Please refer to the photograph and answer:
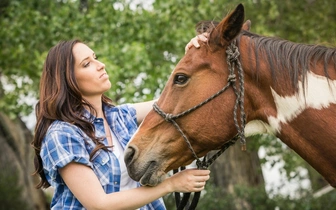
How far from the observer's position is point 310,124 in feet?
9.11

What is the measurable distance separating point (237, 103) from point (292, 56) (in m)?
0.38

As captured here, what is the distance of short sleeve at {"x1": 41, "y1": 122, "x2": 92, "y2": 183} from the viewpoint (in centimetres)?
285

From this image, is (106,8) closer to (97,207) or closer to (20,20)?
(20,20)

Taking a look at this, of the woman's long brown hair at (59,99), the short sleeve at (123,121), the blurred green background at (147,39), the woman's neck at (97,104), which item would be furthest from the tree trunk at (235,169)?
the woman's long brown hair at (59,99)

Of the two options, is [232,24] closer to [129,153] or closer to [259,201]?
[129,153]

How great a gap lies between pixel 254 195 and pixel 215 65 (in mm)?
5557

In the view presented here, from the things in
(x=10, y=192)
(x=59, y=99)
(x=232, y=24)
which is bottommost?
(x=10, y=192)

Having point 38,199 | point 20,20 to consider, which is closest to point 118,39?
point 20,20

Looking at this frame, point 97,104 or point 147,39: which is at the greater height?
point 97,104

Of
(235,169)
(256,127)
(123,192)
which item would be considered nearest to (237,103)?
(256,127)

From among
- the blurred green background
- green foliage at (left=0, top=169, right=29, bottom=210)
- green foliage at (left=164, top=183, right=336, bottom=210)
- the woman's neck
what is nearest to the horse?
the woman's neck

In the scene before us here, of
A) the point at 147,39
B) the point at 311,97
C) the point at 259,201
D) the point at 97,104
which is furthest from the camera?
the point at 259,201

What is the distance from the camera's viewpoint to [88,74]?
3137 millimetres

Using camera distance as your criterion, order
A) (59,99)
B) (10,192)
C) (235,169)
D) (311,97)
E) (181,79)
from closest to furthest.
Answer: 1. (311,97)
2. (181,79)
3. (59,99)
4. (235,169)
5. (10,192)
